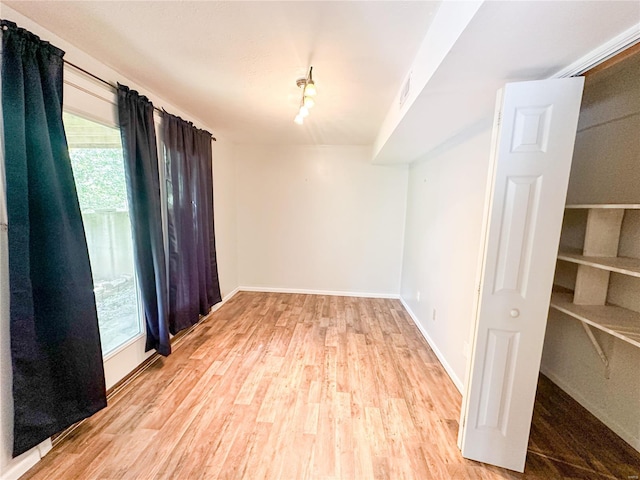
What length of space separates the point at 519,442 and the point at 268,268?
12.0 ft

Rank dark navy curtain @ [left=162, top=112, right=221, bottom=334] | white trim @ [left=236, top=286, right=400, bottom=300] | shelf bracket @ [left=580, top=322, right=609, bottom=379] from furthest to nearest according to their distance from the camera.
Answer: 1. white trim @ [left=236, top=286, right=400, bottom=300]
2. dark navy curtain @ [left=162, top=112, right=221, bottom=334]
3. shelf bracket @ [left=580, top=322, right=609, bottom=379]

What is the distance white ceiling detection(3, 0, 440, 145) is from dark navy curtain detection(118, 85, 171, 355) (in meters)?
0.29

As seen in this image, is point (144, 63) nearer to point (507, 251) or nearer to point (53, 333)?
point (53, 333)

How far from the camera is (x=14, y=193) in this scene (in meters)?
1.25

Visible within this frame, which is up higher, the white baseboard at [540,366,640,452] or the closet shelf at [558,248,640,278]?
the closet shelf at [558,248,640,278]

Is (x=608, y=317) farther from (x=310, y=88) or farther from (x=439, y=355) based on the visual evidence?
(x=310, y=88)

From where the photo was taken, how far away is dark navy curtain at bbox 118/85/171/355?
6.36 feet

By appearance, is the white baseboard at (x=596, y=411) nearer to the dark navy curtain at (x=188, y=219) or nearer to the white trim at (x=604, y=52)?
the white trim at (x=604, y=52)

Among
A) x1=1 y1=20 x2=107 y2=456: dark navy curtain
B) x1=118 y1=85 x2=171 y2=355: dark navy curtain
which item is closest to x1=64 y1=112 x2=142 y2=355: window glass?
x1=118 y1=85 x2=171 y2=355: dark navy curtain

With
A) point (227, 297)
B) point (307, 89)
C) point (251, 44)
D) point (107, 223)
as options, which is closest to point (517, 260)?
point (307, 89)

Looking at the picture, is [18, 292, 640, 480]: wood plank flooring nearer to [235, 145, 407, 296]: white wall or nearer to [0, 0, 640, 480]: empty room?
[0, 0, 640, 480]: empty room

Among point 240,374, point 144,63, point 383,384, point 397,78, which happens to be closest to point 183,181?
point 144,63

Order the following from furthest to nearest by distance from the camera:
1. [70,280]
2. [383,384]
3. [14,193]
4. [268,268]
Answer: [268,268] → [383,384] → [70,280] → [14,193]

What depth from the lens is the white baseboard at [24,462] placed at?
1287 millimetres
